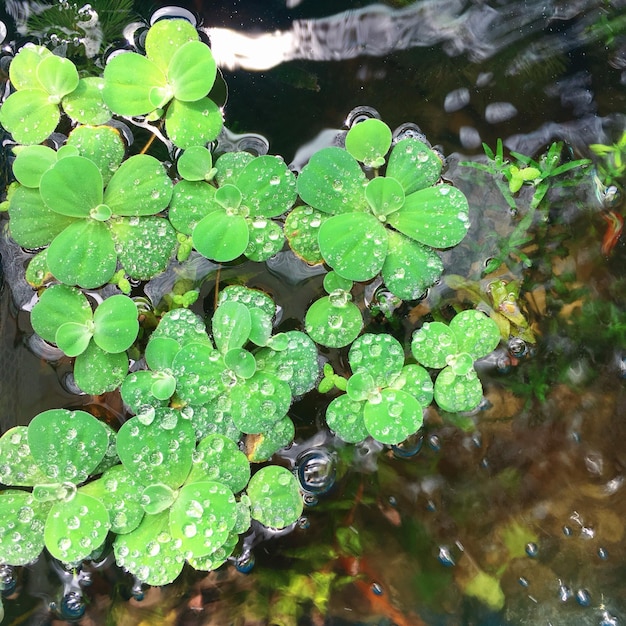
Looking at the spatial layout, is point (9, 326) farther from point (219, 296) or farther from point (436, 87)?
point (436, 87)

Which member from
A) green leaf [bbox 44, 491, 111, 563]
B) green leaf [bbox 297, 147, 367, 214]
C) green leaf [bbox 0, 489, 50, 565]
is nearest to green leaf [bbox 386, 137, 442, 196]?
green leaf [bbox 297, 147, 367, 214]

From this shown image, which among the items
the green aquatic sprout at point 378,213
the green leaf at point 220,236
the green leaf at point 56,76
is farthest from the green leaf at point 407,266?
the green leaf at point 56,76

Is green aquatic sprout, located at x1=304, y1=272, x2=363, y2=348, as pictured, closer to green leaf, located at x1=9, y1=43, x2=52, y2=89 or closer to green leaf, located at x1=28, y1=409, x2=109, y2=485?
green leaf, located at x1=28, y1=409, x2=109, y2=485

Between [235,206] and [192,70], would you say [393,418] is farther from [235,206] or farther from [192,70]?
[192,70]

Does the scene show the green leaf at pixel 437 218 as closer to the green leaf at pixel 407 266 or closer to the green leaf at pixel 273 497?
the green leaf at pixel 407 266

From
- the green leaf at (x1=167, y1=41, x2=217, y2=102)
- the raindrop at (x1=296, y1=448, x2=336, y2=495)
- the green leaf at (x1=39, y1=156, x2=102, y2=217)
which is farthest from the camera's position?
the raindrop at (x1=296, y1=448, x2=336, y2=495)

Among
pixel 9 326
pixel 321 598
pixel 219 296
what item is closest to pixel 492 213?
pixel 219 296
